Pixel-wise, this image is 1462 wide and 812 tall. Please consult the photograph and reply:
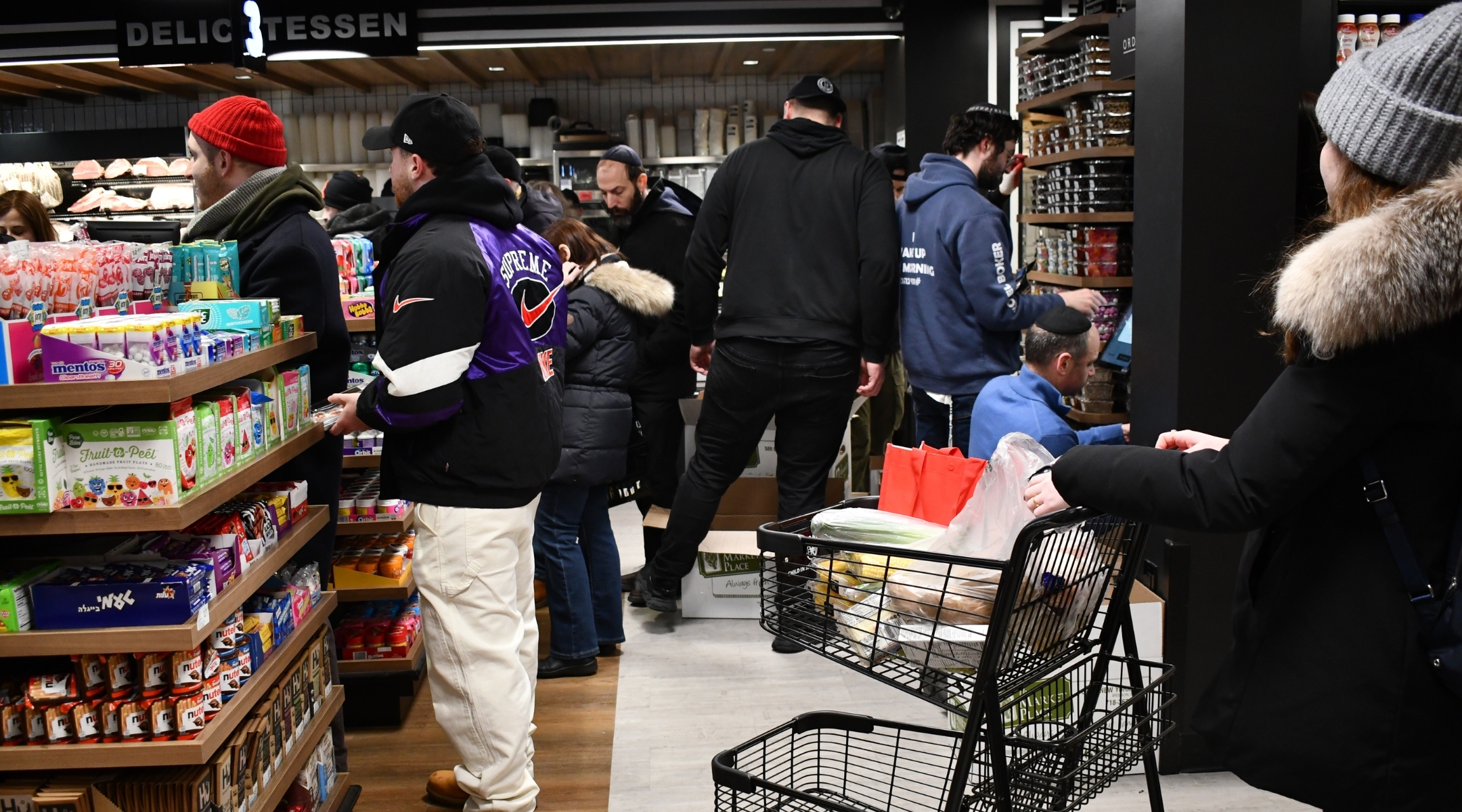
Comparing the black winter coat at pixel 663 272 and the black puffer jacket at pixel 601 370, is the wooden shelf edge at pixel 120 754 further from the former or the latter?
the black winter coat at pixel 663 272

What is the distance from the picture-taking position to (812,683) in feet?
12.6

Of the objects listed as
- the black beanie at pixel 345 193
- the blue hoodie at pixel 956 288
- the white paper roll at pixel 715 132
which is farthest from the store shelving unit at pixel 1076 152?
the white paper roll at pixel 715 132

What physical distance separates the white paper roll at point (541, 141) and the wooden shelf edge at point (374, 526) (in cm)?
579

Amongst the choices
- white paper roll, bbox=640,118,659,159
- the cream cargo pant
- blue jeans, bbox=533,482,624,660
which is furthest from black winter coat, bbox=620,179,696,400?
white paper roll, bbox=640,118,659,159

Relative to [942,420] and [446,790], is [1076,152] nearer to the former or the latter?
[942,420]

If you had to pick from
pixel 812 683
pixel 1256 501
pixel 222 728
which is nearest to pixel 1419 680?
pixel 1256 501

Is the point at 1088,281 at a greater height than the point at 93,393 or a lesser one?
greater

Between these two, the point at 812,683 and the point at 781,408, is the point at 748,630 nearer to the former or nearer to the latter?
the point at 812,683

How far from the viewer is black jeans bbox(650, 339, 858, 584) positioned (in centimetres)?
394

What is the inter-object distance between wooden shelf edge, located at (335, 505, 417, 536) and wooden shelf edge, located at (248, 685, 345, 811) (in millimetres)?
691

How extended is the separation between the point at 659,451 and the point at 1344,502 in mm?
3328

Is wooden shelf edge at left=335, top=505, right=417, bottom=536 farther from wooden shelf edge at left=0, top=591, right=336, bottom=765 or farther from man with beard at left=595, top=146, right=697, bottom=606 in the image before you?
wooden shelf edge at left=0, top=591, right=336, bottom=765

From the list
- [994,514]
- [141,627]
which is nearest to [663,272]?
[141,627]

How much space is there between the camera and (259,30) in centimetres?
641
